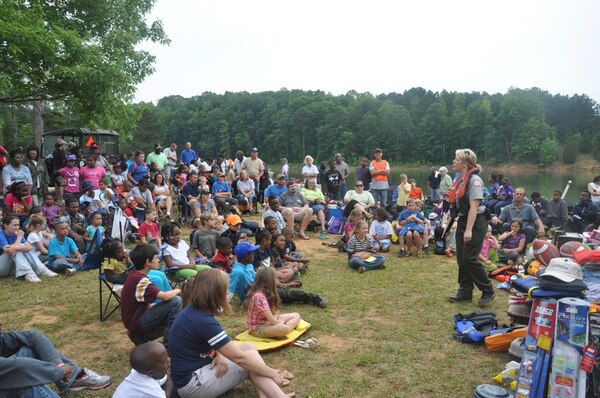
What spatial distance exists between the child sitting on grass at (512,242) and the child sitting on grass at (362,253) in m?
2.37

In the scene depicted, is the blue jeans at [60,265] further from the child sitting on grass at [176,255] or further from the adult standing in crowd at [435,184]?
the adult standing in crowd at [435,184]

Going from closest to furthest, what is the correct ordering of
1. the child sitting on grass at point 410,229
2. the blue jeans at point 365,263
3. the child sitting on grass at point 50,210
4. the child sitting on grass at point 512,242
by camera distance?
the blue jeans at point 365,263, the child sitting on grass at point 50,210, the child sitting on grass at point 512,242, the child sitting on grass at point 410,229

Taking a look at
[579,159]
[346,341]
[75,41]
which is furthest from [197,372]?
[579,159]

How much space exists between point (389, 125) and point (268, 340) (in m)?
68.2

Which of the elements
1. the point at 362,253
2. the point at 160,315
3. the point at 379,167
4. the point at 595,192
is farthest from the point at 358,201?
the point at 160,315

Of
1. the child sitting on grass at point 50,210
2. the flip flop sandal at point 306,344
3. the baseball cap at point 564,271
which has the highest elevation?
the baseball cap at point 564,271

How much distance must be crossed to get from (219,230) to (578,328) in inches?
224

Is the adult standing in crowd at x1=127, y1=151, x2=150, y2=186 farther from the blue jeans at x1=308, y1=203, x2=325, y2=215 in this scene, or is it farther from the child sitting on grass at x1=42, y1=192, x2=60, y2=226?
the blue jeans at x1=308, y1=203, x2=325, y2=215

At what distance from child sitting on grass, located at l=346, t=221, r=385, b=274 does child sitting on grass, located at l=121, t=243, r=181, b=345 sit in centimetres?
393

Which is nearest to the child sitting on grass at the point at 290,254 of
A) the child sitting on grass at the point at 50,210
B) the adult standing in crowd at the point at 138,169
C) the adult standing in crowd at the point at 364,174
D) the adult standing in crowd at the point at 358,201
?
the adult standing in crowd at the point at 358,201

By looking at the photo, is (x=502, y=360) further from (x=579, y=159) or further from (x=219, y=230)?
(x=579, y=159)

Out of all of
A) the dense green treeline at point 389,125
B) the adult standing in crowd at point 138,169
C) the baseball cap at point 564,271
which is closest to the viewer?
the baseball cap at point 564,271

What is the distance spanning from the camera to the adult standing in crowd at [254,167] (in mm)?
12273

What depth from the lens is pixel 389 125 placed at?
6988cm
